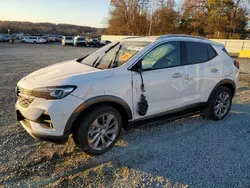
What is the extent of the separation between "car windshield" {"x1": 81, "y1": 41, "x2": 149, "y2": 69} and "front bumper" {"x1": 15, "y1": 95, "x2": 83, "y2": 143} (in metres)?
0.99

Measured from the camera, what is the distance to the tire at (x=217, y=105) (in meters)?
4.48

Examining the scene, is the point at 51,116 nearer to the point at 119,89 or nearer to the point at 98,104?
the point at 98,104

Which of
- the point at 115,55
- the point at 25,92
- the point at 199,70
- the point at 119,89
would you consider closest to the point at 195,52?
the point at 199,70

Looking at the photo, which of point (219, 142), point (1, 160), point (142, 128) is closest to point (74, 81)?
point (1, 160)

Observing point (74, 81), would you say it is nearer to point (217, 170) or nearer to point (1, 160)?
point (1, 160)

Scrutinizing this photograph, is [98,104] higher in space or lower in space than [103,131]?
higher

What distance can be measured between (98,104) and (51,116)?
0.66m

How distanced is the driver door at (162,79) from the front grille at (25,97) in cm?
147

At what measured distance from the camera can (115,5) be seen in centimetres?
5750

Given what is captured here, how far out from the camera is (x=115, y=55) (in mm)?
3850

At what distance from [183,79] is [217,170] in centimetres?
160

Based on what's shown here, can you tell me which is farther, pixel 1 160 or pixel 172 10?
pixel 172 10

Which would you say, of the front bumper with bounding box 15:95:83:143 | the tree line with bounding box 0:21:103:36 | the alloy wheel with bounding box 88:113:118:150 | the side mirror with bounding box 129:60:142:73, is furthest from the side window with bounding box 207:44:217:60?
the tree line with bounding box 0:21:103:36

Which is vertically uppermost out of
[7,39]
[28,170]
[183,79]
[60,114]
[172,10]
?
[172,10]
